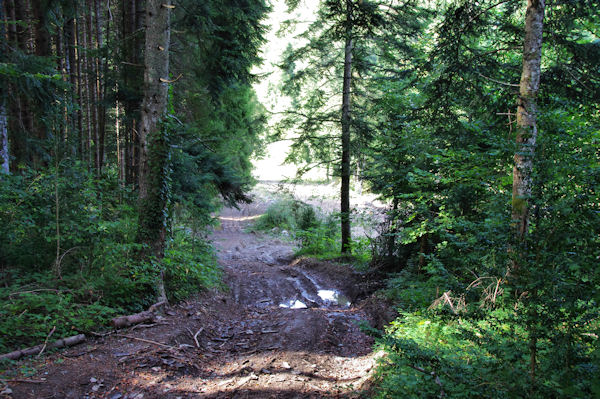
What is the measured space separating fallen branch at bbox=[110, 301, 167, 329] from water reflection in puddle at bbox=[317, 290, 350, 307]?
4929 mm

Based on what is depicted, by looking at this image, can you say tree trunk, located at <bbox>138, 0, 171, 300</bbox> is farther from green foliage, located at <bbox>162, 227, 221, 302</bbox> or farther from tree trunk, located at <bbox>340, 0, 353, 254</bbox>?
tree trunk, located at <bbox>340, 0, 353, 254</bbox>

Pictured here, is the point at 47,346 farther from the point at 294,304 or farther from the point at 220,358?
the point at 294,304

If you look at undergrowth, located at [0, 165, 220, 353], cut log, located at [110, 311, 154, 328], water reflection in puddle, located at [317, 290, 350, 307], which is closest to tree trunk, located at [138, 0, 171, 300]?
undergrowth, located at [0, 165, 220, 353]

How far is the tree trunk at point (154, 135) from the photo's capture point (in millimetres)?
6438

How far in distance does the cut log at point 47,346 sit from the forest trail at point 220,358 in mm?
107

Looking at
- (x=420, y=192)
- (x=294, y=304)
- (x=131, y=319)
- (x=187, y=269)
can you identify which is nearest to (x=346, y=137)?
(x=420, y=192)

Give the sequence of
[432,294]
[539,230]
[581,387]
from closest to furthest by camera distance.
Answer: [581,387], [539,230], [432,294]

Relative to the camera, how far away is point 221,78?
1103 centimetres

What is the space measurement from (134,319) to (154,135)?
3370 mm

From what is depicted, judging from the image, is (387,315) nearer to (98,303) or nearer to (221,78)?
(98,303)

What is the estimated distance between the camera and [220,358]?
5098mm

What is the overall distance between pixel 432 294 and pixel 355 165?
790cm

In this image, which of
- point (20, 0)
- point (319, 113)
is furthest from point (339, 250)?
point (20, 0)

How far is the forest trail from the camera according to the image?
377cm
